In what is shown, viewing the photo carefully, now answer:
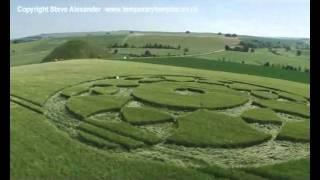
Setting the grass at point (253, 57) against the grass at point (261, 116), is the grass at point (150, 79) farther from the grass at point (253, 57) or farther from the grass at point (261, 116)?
the grass at point (261, 116)

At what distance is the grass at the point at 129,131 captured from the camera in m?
5.39

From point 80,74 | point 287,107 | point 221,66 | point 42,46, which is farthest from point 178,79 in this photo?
point 42,46

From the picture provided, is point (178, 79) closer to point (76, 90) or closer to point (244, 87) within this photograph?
point (244, 87)

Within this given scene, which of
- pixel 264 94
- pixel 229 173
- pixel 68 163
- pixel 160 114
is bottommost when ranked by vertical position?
pixel 229 173

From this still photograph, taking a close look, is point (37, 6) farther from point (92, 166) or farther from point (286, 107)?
point (286, 107)

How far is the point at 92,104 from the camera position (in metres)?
5.73

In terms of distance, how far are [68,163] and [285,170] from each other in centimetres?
239

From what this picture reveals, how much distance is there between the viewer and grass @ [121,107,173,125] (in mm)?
5582

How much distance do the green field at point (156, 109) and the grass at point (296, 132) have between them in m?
0.01

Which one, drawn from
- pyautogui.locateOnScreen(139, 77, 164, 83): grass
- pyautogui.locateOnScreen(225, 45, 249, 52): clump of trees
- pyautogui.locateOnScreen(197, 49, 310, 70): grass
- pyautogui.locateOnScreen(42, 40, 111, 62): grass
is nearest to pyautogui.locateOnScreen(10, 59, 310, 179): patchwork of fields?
pyautogui.locateOnScreen(139, 77, 164, 83): grass

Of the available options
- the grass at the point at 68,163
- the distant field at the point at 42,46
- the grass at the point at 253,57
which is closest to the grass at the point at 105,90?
the distant field at the point at 42,46
